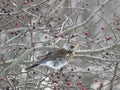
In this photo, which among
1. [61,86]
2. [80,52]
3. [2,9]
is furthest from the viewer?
[2,9]

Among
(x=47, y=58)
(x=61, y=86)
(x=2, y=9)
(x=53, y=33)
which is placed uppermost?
(x=2, y=9)

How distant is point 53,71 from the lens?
5.08 meters

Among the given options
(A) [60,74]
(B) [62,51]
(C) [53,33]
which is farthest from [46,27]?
(A) [60,74]

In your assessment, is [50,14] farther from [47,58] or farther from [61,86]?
[61,86]

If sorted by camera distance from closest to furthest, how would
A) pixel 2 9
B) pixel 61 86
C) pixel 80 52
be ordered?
pixel 61 86 < pixel 80 52 < pixel 2 9

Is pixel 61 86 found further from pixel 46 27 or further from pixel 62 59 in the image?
pixel 46 27

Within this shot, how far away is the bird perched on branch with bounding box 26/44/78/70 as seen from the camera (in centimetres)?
530

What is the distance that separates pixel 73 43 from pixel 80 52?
0.22m

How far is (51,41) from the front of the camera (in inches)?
205

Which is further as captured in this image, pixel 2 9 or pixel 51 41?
pixel 2 9

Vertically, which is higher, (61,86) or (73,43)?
(73,43)

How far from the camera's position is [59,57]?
5.41m

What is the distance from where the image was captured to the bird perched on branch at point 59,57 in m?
5.30

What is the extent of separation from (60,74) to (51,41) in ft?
1.66
